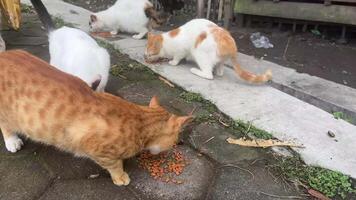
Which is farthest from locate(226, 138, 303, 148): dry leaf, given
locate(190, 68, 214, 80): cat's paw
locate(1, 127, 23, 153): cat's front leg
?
locate(1, 127, 23, 153): cat's front leg

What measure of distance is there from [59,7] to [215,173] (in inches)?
211

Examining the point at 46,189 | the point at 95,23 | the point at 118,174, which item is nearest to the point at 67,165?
the point at 46,189

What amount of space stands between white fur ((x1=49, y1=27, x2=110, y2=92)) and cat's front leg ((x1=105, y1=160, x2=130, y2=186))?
92cm

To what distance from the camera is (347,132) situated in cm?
329

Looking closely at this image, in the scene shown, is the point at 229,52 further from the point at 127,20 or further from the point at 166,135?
the point at 127,20

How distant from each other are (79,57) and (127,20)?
2.56 metres

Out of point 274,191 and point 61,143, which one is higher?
point 61,143

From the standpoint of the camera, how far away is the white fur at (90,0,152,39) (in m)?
5.82

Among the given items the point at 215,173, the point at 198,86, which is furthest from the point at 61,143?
the point at 198,86

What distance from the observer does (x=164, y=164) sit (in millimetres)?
2812

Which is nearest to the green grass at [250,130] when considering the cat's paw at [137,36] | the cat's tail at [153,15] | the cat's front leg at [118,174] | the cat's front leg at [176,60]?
the cat's front leg at [118,174]

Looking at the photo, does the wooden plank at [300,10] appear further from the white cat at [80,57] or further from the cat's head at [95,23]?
the white cat at [80,57]

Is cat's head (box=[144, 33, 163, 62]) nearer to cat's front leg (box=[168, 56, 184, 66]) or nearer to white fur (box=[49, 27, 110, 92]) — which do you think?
cat's front leg (box=[168, 56, 184, 66])

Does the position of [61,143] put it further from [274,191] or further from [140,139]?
[274,191]
